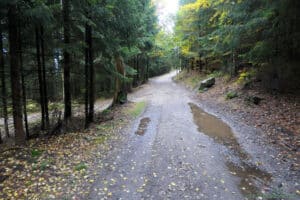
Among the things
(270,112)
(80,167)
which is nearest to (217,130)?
(270,112)

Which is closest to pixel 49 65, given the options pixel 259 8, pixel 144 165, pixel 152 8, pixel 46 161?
pixel 46 161

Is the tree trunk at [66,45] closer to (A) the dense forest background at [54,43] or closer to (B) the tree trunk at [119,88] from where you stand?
(A) the dense forest background at [54,43]

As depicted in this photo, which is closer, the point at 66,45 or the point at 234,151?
the point at 234,151

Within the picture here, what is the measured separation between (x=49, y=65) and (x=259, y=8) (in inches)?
394

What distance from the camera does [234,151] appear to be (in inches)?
253

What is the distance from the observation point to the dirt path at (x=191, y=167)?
14.5ft

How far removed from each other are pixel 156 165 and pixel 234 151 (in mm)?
2465

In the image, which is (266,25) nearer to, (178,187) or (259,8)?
(259,8)

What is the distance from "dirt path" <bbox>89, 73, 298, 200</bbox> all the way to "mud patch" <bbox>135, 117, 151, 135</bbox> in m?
0.04

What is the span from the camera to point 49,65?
1071 cm

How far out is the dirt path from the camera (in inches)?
174

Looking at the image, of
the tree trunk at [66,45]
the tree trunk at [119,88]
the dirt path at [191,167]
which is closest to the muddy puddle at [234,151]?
the dirt path at [191,167]

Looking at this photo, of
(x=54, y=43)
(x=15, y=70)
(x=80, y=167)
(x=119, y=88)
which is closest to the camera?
(x=80, y=167)

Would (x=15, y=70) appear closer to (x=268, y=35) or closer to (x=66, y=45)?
(x=66, y=45)
